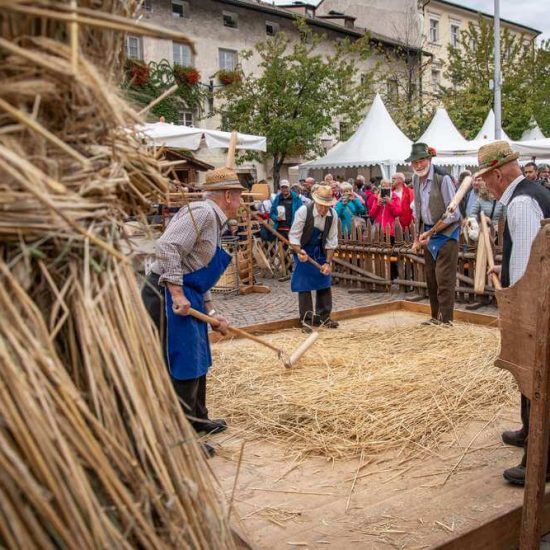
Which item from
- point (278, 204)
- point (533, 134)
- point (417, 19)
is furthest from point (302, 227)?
point (417, 19)

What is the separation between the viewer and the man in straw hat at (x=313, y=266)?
7.73 meters

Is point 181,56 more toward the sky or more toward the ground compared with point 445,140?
more toward the sky

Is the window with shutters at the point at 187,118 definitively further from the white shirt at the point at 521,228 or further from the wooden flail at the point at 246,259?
the white shirt at the point at 521,228

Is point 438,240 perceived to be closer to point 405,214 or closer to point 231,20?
point 405,214

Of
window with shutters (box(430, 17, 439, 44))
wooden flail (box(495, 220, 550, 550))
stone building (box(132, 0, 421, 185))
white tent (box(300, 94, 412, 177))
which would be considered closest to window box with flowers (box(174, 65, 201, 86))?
stone building (box(132, 0, 421, 185))

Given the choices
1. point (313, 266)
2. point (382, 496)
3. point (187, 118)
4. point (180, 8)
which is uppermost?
point (180, 8)

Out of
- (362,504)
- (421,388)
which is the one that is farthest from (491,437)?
(362,504)

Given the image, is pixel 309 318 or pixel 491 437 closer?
pixel 491 437

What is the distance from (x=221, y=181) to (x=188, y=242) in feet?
1.57

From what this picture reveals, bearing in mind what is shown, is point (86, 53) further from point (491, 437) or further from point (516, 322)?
point (491, 437)

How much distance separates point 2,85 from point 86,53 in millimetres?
241

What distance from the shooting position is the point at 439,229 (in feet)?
23.2

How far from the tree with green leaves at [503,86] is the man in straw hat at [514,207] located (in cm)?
2484

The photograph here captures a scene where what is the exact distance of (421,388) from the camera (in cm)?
504
